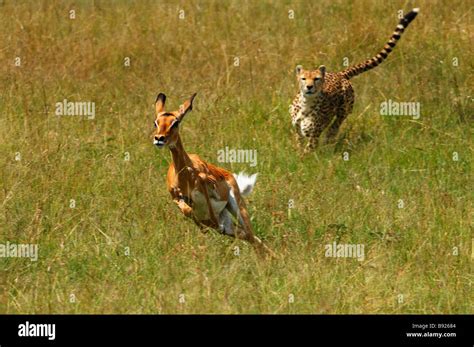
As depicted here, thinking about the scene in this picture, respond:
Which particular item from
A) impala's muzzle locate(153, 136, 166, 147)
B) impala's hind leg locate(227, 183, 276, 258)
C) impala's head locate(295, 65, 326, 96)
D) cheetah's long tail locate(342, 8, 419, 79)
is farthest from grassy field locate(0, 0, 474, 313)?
impala's muzzle locate(153, 136, 166, 147)

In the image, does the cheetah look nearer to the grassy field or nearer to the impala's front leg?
the grassy field

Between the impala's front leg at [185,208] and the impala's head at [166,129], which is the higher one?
the impala's head at [166,129]

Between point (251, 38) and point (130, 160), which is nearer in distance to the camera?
point (130, 160)

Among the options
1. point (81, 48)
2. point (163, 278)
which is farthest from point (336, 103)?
point (163, 278)

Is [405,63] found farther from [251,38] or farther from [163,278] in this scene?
[163,278]

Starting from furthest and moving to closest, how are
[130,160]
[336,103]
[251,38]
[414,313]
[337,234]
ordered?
[251,38], [336,103], [130,160], [337,234], [414,313]

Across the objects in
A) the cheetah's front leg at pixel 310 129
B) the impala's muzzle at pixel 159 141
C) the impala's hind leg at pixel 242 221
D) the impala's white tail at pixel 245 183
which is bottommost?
the impala's hind leg at pixel 242 221

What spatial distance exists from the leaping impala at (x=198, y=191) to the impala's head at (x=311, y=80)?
2756 mm

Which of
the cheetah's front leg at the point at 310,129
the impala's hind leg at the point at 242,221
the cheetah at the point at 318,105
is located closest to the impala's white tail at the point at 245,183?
the impala's hind leg at the point at 242,221

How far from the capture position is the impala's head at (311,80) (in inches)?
457

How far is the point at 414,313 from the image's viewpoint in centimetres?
761

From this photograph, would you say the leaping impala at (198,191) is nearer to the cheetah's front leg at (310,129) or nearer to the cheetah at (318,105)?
the cheetah at (318,105)

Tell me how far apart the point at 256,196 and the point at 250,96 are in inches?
104

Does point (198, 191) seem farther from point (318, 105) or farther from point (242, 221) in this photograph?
point (318, 105)
